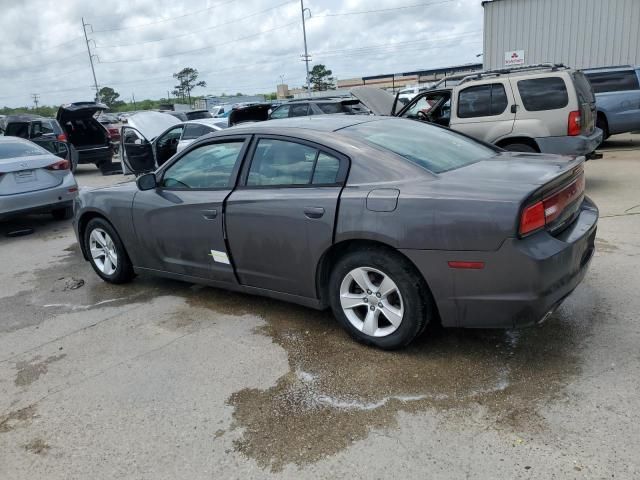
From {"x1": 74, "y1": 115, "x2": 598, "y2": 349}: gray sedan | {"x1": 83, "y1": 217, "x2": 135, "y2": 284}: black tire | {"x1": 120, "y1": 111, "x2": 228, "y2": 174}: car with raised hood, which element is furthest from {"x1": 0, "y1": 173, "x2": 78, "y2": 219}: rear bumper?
{"x1": 74, "y1": 115, "x2": 598, "y2": 349}: gray sedan

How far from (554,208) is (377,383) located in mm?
1450

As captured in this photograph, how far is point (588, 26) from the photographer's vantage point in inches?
615

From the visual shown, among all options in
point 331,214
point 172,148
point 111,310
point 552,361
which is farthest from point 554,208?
point 172,148

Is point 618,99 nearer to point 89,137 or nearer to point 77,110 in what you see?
point 77,110

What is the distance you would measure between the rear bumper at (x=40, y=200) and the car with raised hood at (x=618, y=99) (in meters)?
10.7

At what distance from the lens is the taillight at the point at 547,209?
2865mm

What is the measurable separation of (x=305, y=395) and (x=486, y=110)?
6.25 m

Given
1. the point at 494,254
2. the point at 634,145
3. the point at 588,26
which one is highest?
the point at 588,26

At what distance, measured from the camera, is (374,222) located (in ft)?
10.5

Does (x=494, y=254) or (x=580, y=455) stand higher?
(x=494, y=254)

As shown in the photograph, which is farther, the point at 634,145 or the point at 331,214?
the point at 634,145

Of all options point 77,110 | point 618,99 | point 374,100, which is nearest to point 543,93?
point 374,100

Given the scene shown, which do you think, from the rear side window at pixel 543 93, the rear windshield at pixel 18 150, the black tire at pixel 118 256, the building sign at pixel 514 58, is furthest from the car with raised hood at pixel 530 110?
the building sign at pixel 514 58

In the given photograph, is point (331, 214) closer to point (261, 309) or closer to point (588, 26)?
point (261, 309)
